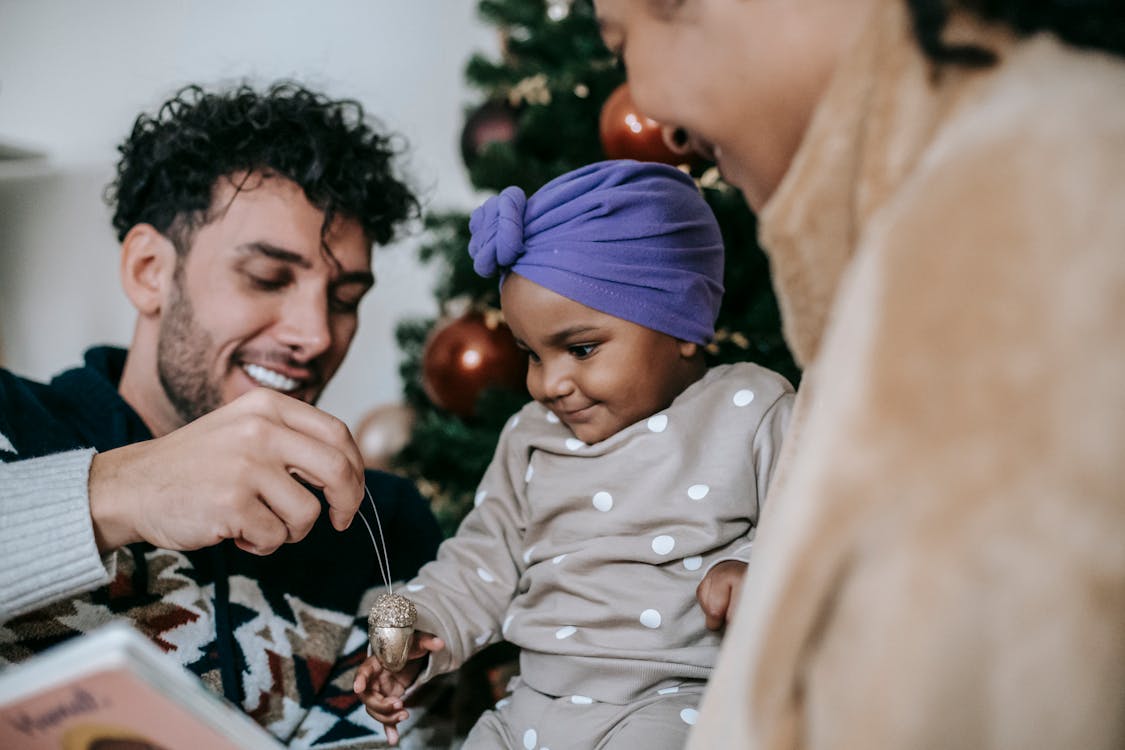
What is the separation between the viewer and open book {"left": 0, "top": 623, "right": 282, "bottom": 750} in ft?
1.64

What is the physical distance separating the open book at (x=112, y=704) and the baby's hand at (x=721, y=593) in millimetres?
472

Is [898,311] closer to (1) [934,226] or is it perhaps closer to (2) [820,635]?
(1) [934,226]

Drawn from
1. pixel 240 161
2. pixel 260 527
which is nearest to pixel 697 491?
pixel 260 527

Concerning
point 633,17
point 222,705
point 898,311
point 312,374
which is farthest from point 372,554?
point 898,311

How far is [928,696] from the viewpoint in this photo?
0.41 meters

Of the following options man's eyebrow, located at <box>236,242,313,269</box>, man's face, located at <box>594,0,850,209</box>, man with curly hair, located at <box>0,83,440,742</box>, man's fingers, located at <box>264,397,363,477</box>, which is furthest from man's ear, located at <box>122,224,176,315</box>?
man's face, located at <box>594,0,850,209</box>

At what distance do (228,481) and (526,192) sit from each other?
1036mm

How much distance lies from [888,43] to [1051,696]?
0.38 m

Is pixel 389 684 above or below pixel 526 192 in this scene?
below

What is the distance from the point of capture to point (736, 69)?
0.61 meters

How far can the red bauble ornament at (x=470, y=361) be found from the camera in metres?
Result: 1.81

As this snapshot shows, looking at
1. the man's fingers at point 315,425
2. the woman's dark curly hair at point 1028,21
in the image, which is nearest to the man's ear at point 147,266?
A: the man's fingers at point 315,425

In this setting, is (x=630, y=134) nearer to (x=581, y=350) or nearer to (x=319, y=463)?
(x=581, y=350)

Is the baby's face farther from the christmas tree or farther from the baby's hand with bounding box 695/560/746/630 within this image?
the christmas tree
